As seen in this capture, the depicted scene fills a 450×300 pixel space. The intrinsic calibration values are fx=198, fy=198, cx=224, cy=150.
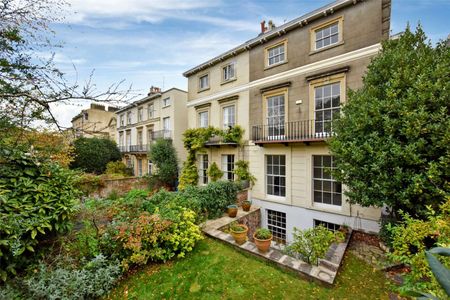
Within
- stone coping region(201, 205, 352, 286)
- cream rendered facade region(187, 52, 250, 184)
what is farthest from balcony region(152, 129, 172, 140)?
stone coping region(201, 205, 352, 286)

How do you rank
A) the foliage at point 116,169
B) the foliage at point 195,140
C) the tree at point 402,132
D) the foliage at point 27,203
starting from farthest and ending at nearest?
the foliage at point 116,169
the foliage at point 195,140
the tree at point 402,132
the foliage at point 27,203

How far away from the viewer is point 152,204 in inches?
291

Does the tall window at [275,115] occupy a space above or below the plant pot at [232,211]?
above

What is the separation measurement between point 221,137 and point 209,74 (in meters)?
4.79

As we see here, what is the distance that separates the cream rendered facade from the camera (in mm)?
11719

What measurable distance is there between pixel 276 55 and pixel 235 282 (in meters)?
10.4

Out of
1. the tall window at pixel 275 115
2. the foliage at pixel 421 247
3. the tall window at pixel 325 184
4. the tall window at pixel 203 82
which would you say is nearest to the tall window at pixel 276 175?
the tall window at pixel 275 115

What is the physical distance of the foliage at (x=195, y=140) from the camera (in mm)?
11442

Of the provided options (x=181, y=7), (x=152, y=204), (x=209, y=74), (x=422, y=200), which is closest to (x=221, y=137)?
(x=209, y=74)

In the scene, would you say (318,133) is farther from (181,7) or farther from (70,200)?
(70,200)

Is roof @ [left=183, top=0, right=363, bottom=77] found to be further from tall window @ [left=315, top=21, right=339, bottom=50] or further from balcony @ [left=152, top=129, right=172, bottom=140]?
balcony @ [left=152, top=129, right=172, bottom=140]

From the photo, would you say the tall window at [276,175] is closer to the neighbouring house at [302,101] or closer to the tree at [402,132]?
the neighbouring house at [302,101]

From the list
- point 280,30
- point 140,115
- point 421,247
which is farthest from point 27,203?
point 140,115

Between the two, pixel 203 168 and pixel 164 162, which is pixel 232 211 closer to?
pixel 203 168
